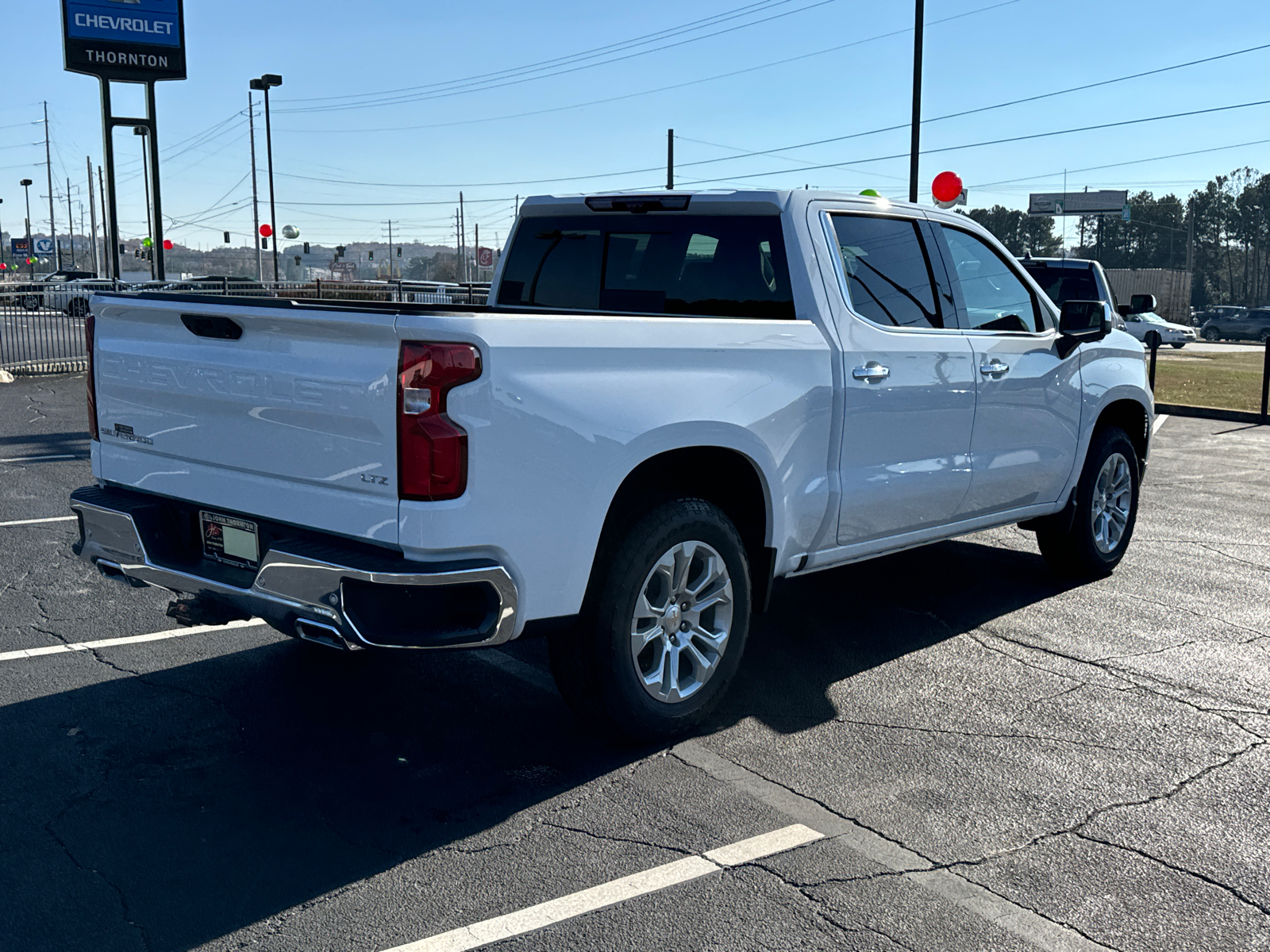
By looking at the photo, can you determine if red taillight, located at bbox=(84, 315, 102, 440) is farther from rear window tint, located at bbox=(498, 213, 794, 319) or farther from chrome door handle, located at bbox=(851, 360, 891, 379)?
chrome door handle, located at bbox=(851, 360, 891, 379)

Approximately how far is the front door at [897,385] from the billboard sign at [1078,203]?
80972 mm

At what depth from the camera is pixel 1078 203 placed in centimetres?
9675

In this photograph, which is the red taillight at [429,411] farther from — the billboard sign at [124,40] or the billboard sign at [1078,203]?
the billboard sign at [1078,203]

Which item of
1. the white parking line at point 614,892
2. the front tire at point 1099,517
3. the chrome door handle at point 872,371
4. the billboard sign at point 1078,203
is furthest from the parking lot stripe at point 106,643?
the billboard sign at point 1078,203

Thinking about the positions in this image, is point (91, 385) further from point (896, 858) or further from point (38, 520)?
point (38, 520)

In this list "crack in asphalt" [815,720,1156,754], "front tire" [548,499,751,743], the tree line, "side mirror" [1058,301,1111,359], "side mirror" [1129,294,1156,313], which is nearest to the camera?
"front tire" [548,499,751,743]

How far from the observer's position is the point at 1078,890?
10.9 ft

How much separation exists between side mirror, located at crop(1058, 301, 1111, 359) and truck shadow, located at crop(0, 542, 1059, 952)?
1.61m

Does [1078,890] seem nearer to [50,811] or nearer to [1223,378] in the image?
[50,811]

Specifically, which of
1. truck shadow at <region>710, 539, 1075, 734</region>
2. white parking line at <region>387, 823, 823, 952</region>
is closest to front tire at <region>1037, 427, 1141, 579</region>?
truck shadow at <region>710, 539, 1075, 734</region>

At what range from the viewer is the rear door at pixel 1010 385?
18.8ft

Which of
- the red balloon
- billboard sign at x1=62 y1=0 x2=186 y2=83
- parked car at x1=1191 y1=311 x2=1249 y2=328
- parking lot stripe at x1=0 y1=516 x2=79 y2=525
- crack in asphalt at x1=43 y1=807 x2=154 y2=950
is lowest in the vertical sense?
crack in asphalt at x1=43 y1=807 x2=154 y2=950

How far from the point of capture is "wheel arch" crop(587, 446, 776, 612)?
4.21 meters

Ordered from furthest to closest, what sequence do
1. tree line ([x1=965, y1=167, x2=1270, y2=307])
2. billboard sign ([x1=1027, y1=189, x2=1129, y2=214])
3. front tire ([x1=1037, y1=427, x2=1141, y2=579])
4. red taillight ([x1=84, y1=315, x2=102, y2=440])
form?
tree line ([x1=965, y1=167, x2=1270, y2=307]), billboard sign ([x1=1027, y1=189, x2=1129, y2=214]), front tire ([x1=1037, y1=427, x2=1141, y2=579]), red taillight ([x1=84, y1=315, x2=102, y2=440])
